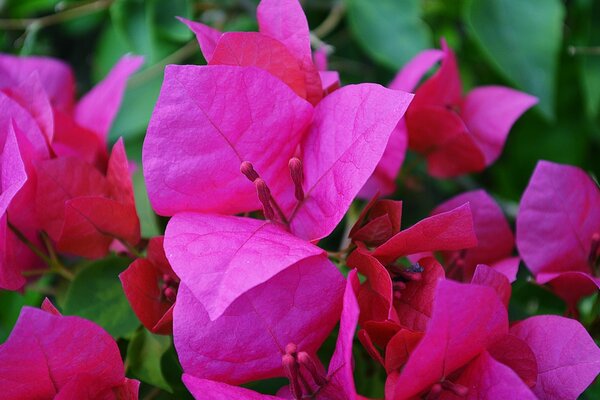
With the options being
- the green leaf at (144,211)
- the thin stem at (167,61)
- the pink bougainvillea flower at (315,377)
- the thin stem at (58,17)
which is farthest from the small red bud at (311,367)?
the thin stem at (58,17)

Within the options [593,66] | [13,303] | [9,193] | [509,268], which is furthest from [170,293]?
[593,66]

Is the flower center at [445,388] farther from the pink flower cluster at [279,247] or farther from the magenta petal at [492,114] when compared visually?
the magenta petal at [492,114]

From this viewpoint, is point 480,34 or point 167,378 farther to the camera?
point 480,34

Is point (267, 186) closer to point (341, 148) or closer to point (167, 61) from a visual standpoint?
point (341, 148)

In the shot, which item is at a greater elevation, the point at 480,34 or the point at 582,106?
the point at 480,34

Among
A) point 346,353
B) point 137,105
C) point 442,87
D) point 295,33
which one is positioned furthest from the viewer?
point 137,105

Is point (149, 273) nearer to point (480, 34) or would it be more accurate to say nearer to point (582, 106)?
point (480, 34)

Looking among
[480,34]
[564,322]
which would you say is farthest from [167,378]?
[480,34]
